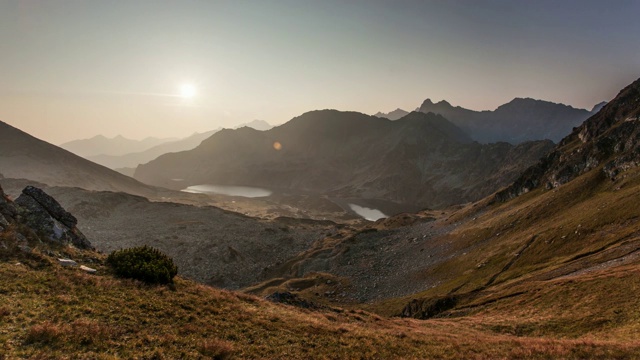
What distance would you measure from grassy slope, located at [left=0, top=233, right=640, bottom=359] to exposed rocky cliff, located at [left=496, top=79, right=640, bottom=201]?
2503 inches

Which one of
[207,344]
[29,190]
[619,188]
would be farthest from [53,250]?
[619,188]

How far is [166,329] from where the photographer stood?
1694cm

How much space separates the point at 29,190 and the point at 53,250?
8866mm

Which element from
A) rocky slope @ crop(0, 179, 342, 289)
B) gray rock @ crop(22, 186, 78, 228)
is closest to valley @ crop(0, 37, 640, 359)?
gray rock @ crop(22, 186, 78, 228)

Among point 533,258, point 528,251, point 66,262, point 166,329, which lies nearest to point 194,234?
point 66,262

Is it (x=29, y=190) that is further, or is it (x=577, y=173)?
(x=577, y=173)

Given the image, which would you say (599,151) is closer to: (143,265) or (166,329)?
(143,265)

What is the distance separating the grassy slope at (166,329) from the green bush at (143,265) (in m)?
0.95

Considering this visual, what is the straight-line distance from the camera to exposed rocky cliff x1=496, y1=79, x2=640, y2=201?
6500cm

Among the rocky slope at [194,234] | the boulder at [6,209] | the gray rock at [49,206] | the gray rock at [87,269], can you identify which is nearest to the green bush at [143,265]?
the gray rock at [87,269]

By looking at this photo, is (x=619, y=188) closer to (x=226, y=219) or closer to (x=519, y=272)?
(x=519, y=272)

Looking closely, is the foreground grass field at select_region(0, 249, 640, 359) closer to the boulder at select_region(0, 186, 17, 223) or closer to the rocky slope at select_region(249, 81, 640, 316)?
the boulder at select_region(0, 186, 17, 223)

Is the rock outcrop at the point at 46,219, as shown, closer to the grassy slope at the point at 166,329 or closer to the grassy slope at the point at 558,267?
the grassy slope at the point at 166,329

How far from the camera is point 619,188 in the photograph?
56125 mm
